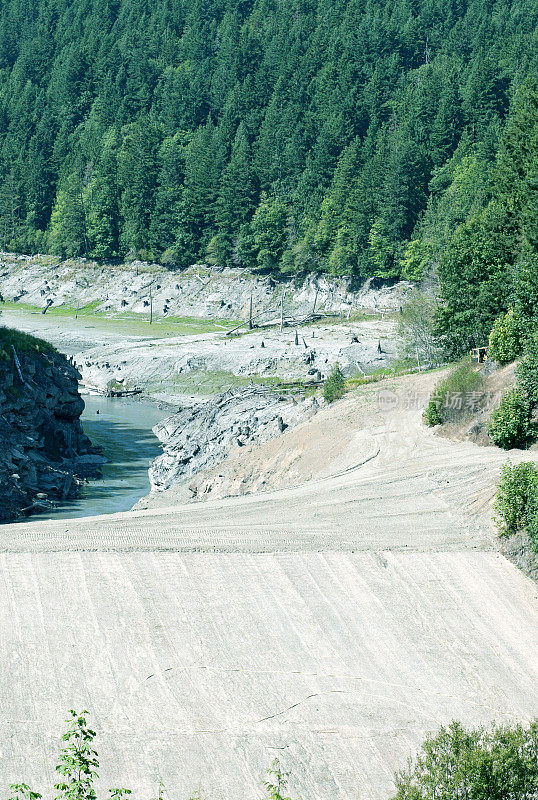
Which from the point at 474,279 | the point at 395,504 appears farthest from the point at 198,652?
the point at 474,279

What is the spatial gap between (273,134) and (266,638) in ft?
387

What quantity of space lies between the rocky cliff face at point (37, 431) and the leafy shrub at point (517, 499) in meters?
22.9

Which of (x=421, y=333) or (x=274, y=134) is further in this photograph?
(x=274, y=134)

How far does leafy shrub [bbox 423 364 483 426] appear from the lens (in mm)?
39125

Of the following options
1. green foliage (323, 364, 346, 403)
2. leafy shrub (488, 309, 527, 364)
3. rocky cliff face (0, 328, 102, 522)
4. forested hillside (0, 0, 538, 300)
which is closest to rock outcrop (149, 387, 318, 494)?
green foliage (323, 364, 346, 403)

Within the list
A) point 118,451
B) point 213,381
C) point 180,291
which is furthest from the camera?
point 180,291

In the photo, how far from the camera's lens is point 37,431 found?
2002 inches

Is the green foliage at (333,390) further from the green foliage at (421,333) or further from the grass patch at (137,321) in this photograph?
the grass patch at (137,321)

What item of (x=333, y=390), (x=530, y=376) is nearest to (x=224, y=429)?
(x=333, y=390)

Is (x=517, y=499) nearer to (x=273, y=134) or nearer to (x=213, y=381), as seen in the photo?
(x=213, y=381)

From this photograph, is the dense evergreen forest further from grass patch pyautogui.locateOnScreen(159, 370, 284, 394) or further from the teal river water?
the teal river water

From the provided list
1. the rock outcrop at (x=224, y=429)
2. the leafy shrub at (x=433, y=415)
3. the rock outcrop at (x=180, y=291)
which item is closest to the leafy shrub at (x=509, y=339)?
the leafy shrub at (x=433, y=415)

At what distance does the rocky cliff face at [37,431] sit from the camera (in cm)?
4375

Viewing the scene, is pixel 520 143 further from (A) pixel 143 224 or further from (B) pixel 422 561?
(A) pixel 143 224
